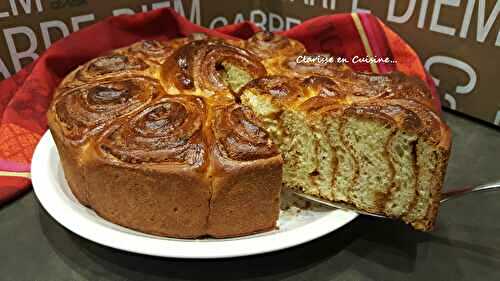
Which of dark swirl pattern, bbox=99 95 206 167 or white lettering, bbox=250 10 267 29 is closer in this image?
dark swirl pattern, bbox=99 95 206 167

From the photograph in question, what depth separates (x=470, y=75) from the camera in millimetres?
2111

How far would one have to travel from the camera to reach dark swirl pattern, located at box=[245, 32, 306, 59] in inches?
81.7

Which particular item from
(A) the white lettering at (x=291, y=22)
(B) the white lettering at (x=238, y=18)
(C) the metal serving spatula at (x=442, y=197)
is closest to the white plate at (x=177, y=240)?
(C) the metal serving spatula at (x=442, y=197)

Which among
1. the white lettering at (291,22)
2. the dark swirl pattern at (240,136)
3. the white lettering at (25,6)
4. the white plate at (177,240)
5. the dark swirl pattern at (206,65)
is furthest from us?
the white lettering at (291,22)

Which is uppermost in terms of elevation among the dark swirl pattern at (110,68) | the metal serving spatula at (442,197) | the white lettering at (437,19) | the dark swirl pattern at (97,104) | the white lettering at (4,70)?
the white lettering at (437,19)

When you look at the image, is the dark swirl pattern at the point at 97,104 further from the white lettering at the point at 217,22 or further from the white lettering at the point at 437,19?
the white lettering at the point at 437,19

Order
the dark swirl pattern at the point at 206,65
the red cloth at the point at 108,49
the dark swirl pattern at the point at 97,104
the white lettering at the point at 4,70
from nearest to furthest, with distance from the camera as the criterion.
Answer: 1. the dark swirl pattern at the point at 97,104
2. the dark swirl pattern at the point at 206,65
3. the red cloth at the point at 108,49
4. the white lettering at the point at 4,70

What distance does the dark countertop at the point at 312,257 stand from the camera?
1344mm

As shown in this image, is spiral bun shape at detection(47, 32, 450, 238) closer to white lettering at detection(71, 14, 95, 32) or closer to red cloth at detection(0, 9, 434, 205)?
red cloth at detection(0, 9, 434, 205)

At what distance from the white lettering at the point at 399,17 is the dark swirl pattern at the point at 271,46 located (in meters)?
0.55

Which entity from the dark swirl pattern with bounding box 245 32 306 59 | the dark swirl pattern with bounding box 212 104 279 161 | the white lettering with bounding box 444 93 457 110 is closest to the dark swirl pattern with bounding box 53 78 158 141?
the dark swirl pattern with bounding box 212 104 279 161

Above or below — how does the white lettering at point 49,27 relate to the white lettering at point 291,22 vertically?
above

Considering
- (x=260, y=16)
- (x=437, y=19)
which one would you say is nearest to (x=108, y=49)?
(x=260, y=16)

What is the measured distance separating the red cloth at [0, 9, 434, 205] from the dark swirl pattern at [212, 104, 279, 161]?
845mm
